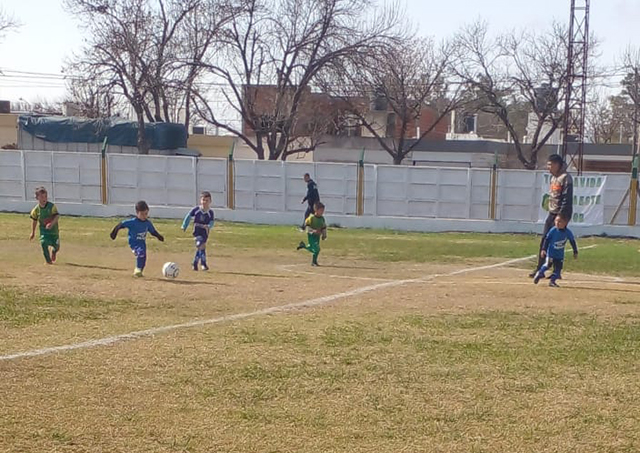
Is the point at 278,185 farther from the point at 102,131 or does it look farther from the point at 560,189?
the point at 560,189

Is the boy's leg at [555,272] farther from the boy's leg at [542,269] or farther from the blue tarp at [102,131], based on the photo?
the blue tarp at [102,131]

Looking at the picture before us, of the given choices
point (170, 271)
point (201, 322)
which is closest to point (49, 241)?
point (170, 271)

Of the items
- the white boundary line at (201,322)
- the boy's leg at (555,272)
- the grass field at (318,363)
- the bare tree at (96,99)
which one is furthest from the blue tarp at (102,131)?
the boy's leg at (555,272)

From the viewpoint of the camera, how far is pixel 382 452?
4801 mm

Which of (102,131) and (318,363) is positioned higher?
(102,131)

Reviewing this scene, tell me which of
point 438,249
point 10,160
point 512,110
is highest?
point 512,110

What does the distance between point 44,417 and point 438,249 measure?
1389 cm

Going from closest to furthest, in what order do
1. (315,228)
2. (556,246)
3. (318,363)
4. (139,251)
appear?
1. (318,363)
2. (556,246)
3. (139,251)
4. (315,228)

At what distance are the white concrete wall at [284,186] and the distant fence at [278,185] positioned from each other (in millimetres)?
30

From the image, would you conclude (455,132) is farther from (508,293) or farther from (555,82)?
(508,293)

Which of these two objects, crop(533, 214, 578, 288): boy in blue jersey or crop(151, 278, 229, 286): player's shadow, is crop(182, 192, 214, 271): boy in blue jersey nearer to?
crop(151, 278, 229, 286): player's shadow

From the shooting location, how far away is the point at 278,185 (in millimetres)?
26062

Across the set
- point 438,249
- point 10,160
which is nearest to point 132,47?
point 10,160

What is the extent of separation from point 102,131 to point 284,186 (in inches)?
462
